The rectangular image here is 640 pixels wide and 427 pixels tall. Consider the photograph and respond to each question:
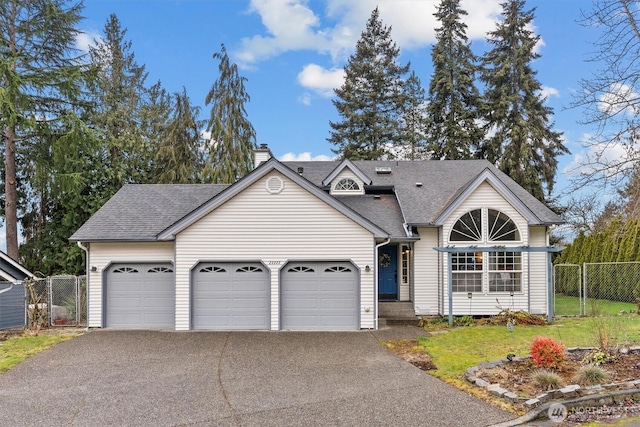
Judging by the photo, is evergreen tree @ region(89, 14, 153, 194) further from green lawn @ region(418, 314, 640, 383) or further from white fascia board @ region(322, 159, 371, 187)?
green lawn @ region(418, 314, 640, 383)

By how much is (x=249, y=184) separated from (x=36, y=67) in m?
14.8

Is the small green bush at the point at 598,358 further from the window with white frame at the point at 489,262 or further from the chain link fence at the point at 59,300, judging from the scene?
the chain link fence at the point at 59,300

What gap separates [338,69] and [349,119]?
16.9ft

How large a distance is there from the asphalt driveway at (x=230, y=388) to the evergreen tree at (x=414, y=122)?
23.5m

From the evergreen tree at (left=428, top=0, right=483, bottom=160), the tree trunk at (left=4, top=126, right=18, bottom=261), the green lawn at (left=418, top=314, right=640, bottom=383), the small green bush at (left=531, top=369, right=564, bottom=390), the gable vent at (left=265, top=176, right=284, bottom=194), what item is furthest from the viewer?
the evergreen tree at (left=428, top=0, right=483, bottom=160)

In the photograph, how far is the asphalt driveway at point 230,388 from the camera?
584 centimetres

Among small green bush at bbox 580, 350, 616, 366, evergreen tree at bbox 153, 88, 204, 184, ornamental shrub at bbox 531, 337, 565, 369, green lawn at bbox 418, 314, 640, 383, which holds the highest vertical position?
evergreen tree at bbox 153, 88, 204, 184

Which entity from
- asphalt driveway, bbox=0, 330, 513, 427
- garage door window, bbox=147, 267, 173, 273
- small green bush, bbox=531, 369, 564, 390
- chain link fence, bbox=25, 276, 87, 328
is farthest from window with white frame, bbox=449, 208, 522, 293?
chain link fence, bbox=25, 276, 87, 328

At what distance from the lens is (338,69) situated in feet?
113

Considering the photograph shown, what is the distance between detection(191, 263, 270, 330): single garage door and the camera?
1255 cm

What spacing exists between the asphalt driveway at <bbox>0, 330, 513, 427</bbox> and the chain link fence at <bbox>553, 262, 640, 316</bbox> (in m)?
10.0

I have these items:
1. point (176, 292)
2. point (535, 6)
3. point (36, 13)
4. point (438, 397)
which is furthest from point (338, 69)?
point (438, 397)

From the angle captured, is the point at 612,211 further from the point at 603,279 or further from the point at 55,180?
the point at 55,180

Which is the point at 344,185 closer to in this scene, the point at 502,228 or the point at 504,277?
the point at 502,228
